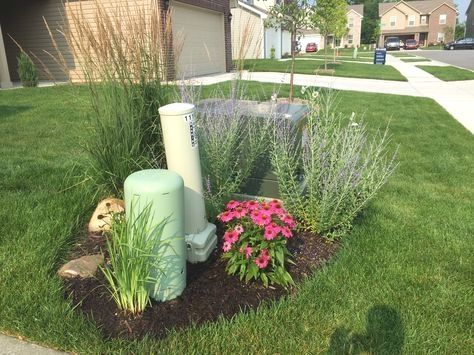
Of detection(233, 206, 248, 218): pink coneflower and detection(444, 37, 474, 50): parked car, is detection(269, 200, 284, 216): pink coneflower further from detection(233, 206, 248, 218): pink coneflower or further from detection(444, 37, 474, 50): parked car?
detection(444, 37, 474, 50): parked car

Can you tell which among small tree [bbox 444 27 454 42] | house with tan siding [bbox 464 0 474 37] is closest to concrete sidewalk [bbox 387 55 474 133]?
small tree [bbox 444 27 454 42]

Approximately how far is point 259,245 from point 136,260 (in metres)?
0.82

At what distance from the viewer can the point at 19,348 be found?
218 centimetres

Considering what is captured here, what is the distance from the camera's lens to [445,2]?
7081cm

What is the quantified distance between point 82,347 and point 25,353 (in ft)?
1.02

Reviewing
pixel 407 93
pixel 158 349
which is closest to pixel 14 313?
pixel 158 349

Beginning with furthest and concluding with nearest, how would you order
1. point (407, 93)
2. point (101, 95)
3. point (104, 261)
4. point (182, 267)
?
point (407, 93)
point (101, 95)
point (104, 261)
point (182, 267)

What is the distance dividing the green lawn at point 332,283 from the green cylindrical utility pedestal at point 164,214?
37cm

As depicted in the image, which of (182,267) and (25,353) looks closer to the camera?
(25,353)

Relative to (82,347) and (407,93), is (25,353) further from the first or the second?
(407,93)

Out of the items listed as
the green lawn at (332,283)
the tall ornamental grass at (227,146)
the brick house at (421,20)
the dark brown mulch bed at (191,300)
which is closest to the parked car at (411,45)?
the brick house at (421,20)

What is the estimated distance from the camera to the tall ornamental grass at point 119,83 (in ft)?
10.2

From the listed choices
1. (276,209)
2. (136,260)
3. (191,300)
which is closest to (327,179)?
(276,209)

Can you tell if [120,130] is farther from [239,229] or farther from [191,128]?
[239,229]
